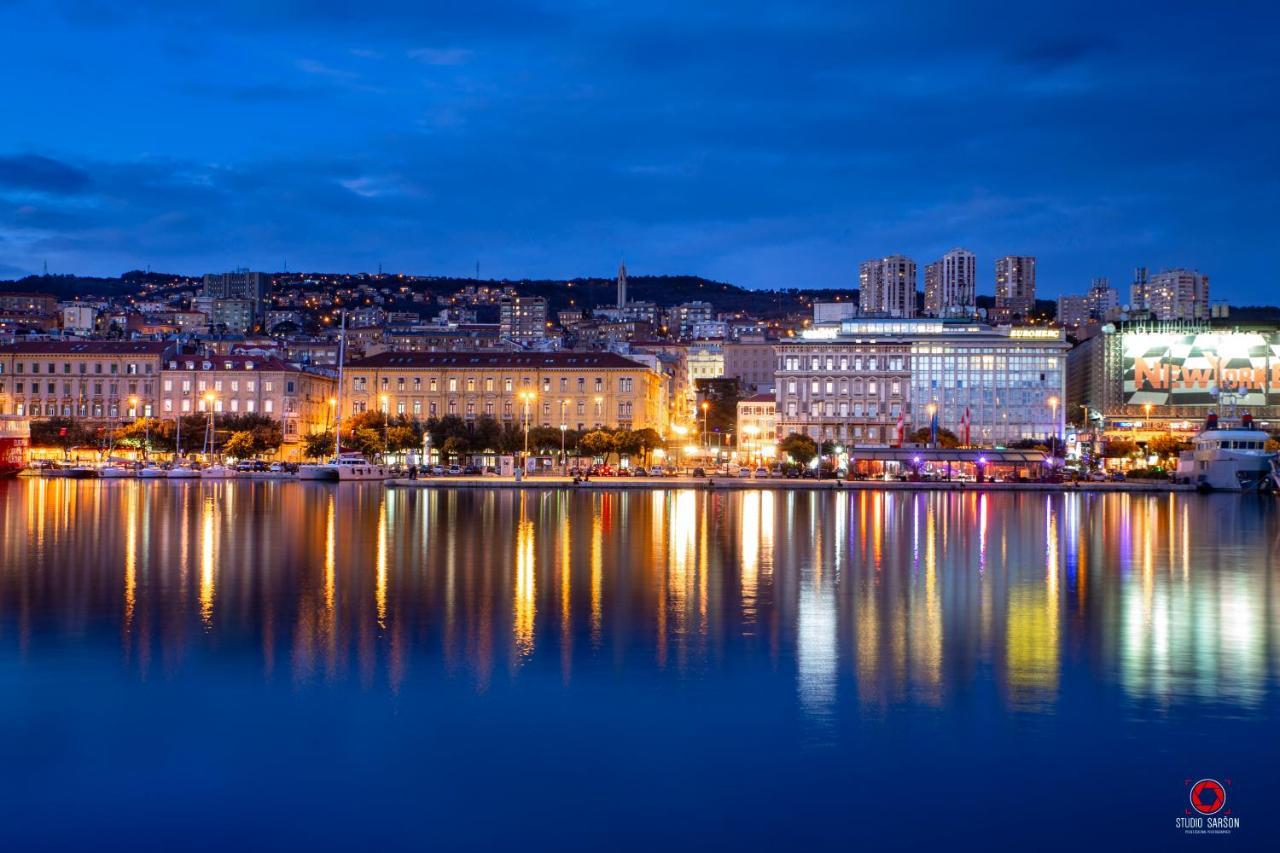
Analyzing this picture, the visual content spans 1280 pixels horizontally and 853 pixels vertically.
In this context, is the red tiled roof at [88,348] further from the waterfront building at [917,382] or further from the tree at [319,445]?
the waterfront building at [917,382]

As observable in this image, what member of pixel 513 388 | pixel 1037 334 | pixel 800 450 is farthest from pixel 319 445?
pixel 1037 334

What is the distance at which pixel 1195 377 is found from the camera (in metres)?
122

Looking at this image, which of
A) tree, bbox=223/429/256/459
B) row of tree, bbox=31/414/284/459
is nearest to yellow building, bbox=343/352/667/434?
row of tree, bbox=31/414/284/459

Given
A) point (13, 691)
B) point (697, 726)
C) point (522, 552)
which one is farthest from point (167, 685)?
point (522, 552)

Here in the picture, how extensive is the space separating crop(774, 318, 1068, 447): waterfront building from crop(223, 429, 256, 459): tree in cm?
4583

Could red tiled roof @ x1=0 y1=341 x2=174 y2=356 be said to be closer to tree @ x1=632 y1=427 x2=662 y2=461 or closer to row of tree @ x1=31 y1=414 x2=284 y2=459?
row of tree @ x1=31 y1=414 x2=284 y2=459

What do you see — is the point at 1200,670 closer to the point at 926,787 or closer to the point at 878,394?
the point at 926,787

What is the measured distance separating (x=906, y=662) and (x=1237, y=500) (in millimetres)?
61759

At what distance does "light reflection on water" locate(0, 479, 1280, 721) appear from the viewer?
15133 millimetres

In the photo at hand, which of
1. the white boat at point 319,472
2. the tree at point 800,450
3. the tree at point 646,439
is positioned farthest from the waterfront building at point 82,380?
the tree at point 800,450

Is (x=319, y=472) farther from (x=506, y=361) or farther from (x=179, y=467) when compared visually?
(x=506, y=361)

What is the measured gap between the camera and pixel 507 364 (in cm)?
10206

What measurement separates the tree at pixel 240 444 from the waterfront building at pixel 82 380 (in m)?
15.8

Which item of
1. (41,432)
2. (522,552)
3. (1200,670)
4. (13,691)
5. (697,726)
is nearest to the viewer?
(697,726)
